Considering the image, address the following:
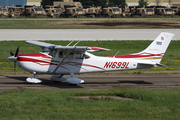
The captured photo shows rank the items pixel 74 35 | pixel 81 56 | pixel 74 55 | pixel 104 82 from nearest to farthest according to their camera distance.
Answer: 1. pixel 74 55
2. pixel 81 56
3. pixel 104 82
4. pixel 74 35

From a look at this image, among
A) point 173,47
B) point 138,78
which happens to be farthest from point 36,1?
point 138,78

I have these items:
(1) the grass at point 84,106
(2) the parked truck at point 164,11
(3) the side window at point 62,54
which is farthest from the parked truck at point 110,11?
(1) the grass at point 84,106

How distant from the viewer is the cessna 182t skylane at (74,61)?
52.9ft

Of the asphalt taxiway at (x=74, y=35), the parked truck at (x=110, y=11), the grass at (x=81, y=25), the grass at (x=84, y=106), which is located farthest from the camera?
the parked truck at (x=110, y=11)

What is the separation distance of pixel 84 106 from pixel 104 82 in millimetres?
6404

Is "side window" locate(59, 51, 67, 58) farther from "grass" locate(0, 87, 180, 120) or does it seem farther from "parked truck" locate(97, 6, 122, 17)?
"parked truck" locate(97, 6, 122, 17)

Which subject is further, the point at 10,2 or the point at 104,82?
the point at 10,2

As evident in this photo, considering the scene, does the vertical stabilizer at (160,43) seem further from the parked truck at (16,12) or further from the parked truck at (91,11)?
the parked truck at (16,12)

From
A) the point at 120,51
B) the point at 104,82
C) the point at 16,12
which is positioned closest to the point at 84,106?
the point at 104,82

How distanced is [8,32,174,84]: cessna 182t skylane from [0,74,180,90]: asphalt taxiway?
20.6 inches

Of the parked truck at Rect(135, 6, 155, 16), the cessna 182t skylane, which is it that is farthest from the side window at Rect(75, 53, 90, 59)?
the parked truck at Rect(135, 6, 155, 16)

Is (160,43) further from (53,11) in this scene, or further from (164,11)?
(164,11)

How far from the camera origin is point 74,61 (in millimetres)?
16562

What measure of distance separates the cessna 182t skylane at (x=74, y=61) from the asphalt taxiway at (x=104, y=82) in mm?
523
